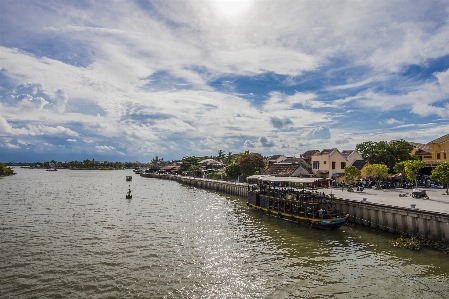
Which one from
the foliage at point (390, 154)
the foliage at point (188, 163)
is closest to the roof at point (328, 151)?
the foliage at point (390, 154)

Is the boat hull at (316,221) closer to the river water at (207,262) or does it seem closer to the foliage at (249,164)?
the river water at (207,262)

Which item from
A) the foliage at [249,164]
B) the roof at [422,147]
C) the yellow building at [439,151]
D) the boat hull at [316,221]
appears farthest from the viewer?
the foliage at [249,164]

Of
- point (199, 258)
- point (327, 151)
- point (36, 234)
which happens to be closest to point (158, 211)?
point (36, 234)

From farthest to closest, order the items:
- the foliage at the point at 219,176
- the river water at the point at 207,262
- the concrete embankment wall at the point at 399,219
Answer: the foliage at the point at 219,176 → the concrete embankment wall at the point at 399,219 → the river water at the point at 207,262

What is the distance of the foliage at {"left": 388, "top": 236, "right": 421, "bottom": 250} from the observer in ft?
75.3

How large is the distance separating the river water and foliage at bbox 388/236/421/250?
589mm

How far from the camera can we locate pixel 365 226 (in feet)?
100

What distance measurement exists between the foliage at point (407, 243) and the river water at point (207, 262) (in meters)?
0.59

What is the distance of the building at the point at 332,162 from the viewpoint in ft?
197

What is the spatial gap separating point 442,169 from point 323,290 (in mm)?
29050

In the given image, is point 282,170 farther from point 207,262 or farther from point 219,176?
point 207,262

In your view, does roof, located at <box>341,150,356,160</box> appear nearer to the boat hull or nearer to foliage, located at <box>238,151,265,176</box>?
foliage, located at <box>238,151,265,176</box>

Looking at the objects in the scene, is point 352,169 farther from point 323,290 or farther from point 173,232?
point 323,290

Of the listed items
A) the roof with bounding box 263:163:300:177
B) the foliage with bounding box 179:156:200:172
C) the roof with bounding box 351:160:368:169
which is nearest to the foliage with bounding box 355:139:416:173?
the roof with bounding box 351:160:368:169
